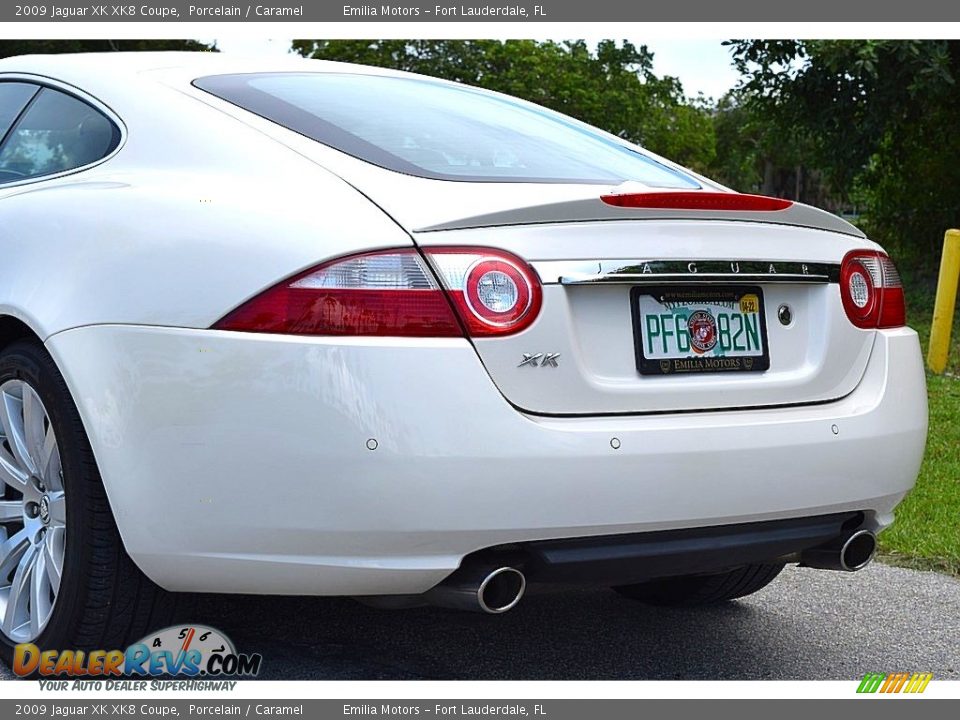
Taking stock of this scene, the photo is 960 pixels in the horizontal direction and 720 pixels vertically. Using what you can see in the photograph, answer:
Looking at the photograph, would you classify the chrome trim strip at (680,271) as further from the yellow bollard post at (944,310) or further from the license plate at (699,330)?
the yellow bollard post at (944,310)

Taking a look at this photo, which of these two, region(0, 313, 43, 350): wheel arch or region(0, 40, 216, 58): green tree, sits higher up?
region(0, 313, 43, 350): wheel arch

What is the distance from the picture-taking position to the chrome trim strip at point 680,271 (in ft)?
8.82

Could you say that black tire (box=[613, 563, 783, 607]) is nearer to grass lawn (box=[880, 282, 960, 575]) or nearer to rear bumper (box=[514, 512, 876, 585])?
rear bumper (box=[514, 512, 876, 585])

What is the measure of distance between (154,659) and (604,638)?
1240 millimetres

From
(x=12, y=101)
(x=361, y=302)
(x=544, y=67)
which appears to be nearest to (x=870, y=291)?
(x=361, y=302)

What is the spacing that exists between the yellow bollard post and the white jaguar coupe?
648 centimetres

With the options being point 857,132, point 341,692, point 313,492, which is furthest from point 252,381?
point 857,132

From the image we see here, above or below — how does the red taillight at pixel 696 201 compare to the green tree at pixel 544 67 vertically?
above

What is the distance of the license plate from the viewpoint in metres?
2.81

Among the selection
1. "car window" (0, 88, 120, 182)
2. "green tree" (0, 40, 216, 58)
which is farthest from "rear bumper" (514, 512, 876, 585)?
"green tree" (0, 40, 216, 58)

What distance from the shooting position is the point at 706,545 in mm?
2795

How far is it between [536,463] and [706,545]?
18.6 inches

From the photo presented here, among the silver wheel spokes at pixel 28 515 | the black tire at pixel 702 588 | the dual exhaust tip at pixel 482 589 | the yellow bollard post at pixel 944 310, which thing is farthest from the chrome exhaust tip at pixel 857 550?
the yellow bollard post at pixel 944 310

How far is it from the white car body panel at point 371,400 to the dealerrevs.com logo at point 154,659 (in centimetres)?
32
